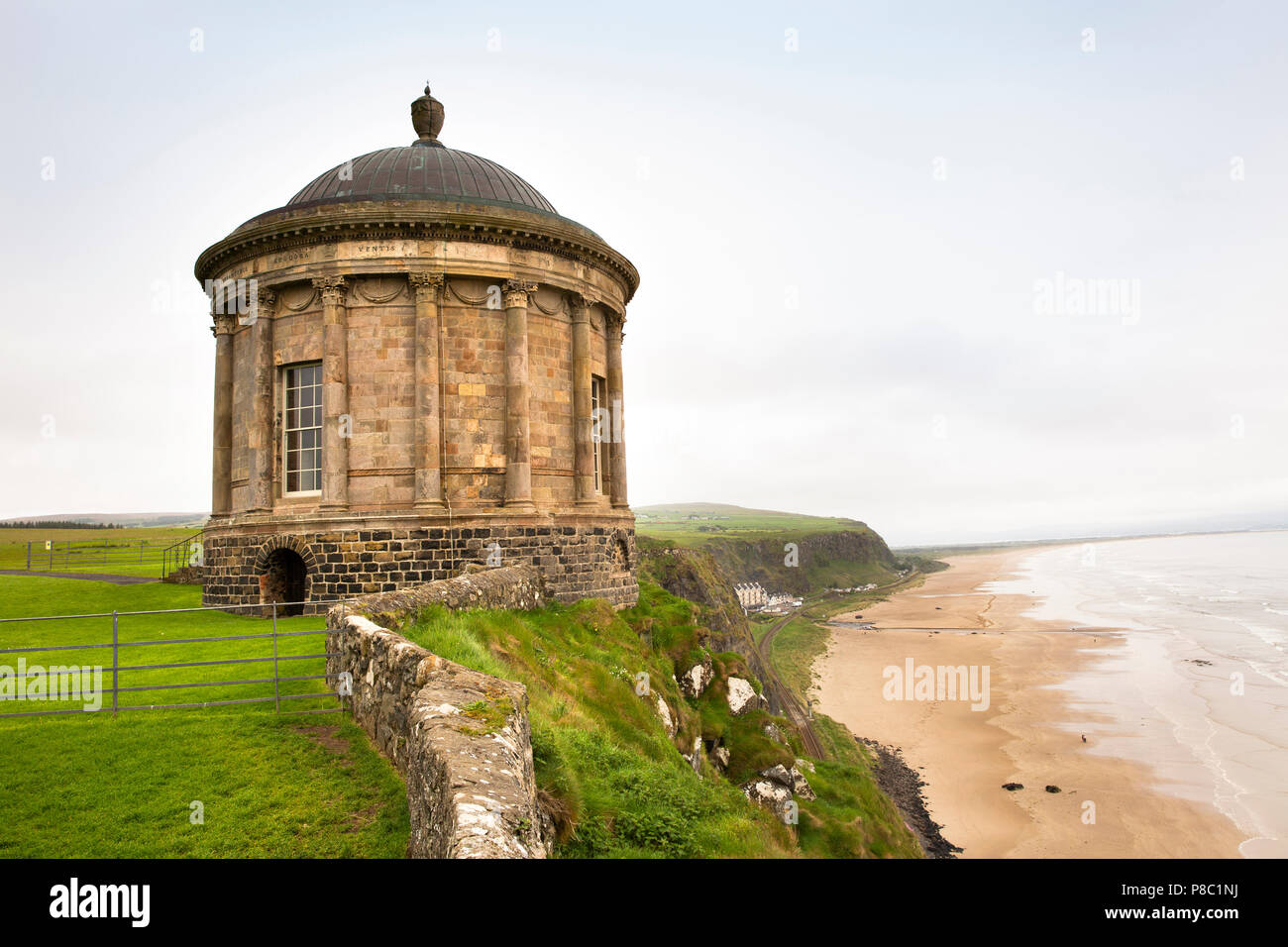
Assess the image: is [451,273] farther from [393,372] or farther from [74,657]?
[74,657]

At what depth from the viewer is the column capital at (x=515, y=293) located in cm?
2023

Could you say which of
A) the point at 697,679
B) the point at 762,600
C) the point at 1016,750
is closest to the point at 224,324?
the point at 697,679

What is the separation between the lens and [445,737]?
5.68 meters

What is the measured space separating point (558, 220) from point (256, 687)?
14.9 meters

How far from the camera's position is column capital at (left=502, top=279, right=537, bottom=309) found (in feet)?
66.4

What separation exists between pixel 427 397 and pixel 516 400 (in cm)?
232

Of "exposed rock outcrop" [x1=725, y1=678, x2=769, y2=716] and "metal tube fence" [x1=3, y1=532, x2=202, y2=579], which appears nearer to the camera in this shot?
"exposed rock outcrop" [x1=725, y1=678, x2=769, y2=716]

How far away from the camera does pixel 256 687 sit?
1049 centimetres

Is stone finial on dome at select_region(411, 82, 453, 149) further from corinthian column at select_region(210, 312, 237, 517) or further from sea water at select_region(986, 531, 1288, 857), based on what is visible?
sea water at select_region(986, 531, 1288, 857)

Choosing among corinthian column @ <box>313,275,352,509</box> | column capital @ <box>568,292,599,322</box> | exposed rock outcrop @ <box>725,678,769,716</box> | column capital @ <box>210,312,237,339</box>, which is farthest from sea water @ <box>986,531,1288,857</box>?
column capital @ <box>210,312,237,339</box>

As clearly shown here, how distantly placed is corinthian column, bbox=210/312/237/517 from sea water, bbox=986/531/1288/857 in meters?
29.5

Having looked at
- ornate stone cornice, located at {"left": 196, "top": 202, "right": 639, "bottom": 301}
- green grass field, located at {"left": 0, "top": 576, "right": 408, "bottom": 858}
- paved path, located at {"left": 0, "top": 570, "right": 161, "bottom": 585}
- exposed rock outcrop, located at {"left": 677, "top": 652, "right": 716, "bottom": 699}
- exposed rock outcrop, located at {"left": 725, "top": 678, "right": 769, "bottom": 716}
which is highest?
ornate stone cornice, located at {"left": 196, "top": 202, "right": 639, "bottom": 301}

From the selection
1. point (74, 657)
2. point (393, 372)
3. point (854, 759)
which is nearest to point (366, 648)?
point (74, 657)

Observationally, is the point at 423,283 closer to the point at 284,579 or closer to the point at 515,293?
the point at 515,293
